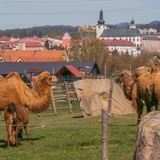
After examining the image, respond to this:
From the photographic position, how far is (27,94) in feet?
56.5

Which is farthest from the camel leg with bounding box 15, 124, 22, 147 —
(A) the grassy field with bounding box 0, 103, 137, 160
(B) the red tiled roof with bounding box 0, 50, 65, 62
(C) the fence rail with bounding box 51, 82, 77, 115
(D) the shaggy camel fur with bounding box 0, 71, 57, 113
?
(B) the red tiled roof with bounding box 0, 50, 65, 62

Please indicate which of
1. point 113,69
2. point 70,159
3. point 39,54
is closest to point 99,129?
point 70,159

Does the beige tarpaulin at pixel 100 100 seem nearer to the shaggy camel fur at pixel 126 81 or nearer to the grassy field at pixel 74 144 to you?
the grassy field at pixel 74 144

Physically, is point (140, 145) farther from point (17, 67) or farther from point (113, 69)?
point (113, 69)

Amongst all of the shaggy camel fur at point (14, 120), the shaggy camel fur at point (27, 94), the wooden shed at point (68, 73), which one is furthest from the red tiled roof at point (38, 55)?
the shaggy camel fur at point (14, 120)

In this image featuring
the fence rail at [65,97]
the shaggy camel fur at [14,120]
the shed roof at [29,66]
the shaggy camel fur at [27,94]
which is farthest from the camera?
the shed roof at [29,66]

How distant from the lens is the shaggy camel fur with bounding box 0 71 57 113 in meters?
17.0

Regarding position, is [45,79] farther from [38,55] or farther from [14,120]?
[38,55]

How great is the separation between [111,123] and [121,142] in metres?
4.60

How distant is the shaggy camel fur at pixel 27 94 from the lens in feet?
55.7

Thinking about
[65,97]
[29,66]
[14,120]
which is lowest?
[29,66]

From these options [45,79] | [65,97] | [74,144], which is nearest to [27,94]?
[45,79]

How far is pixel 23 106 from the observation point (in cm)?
1633

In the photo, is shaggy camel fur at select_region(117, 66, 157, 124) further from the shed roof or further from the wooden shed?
the shed roof
